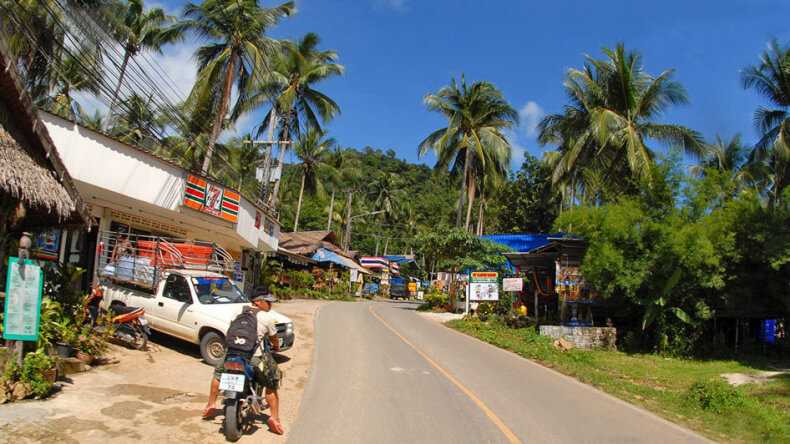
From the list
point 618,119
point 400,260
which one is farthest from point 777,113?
point 400,260

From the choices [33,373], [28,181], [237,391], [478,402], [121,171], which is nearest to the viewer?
[237,391]

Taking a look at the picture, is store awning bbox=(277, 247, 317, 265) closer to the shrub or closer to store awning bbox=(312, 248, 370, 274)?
store awning bbox=(312, 248, 370, 274)

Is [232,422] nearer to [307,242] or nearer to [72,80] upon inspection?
[72,80]

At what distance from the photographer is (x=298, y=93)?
3262 centimetres

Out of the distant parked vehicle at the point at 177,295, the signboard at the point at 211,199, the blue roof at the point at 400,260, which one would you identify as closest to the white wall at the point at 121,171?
the signboard at the point at 211,199

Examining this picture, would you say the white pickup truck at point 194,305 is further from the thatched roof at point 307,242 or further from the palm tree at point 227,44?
the thatched roof at point 307,242

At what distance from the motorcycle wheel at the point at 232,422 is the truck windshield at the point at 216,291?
5.70 m

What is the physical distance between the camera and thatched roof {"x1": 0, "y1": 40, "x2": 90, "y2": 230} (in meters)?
7.69

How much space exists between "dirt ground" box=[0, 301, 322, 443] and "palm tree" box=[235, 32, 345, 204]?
2149cm

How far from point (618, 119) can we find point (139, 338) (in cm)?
2198

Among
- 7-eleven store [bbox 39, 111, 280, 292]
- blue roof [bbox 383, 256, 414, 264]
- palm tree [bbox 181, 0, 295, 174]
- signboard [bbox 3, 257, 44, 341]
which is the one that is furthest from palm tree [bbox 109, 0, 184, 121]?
blue roof [bbox 383, 256, 414, 264]

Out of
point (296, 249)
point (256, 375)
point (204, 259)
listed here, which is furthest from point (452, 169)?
point (256, 375)

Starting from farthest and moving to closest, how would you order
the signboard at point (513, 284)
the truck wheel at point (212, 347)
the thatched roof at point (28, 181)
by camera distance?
1. the signboard at point (513, 284)
2. the truck wheel at point (212, 347)
3. the thatched roof at point (28, 181)

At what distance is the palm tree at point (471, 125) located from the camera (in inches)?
1375
